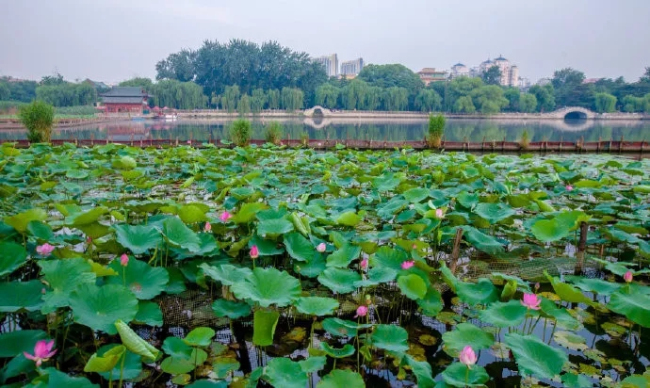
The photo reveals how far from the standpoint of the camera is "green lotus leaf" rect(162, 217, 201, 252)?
1.82 metres

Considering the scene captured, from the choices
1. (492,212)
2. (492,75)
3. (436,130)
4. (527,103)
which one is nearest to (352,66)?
(492,75)

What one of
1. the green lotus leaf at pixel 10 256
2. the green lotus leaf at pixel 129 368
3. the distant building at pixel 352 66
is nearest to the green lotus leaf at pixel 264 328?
the green lotus leaf at pixel 129 368

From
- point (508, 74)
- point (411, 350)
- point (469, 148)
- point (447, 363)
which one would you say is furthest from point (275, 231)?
point (508, 74)

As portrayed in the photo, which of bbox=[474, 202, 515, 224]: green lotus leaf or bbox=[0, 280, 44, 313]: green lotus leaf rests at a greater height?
bbox=[474, 202, 515, 224]: green lotus leaf

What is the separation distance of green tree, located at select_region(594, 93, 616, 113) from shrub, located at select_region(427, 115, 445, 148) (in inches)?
1672

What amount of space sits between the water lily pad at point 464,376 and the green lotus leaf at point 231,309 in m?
0.80

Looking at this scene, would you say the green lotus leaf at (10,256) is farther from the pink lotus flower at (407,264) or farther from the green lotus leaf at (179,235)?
the pink lotus flower at (407,264)

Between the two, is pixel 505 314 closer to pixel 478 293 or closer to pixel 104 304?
pixel 478 293

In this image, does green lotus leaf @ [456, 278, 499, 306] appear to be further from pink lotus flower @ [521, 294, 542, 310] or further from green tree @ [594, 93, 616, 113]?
green tree @ [594, 93, 616, 113]

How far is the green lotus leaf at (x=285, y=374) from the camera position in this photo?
47.6 inches

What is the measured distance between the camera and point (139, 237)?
1.84 metres

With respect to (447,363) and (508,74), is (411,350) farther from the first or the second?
(508,74)

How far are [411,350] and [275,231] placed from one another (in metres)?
0.78

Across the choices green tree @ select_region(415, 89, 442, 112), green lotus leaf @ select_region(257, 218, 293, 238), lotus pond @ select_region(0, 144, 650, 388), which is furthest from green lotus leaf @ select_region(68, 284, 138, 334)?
green tree @ select_region(415, 89, 442, 112)
